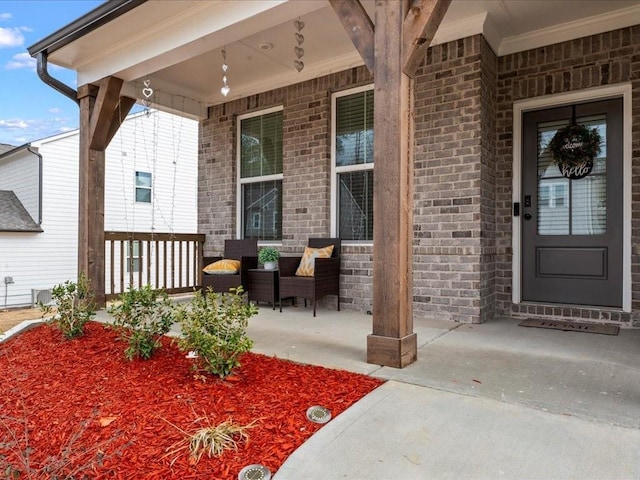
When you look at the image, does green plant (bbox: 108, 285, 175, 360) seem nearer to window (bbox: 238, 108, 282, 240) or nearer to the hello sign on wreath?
window (bbox: 238, 108, 282, 240)

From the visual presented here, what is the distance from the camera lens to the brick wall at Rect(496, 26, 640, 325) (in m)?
3.79

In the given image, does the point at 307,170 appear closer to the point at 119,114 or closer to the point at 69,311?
the point at 119,114

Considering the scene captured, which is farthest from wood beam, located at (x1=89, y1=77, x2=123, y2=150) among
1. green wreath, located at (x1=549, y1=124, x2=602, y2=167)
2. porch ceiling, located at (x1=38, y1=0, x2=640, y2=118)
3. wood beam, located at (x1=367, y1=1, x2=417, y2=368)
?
green wreath, located at (x1=549, y1=124, x2=602, y2=167)

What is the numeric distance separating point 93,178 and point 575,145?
200 inches

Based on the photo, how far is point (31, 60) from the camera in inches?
185

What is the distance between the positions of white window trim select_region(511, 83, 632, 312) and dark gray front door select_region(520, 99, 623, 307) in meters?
0.05

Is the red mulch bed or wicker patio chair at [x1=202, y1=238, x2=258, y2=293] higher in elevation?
wicker patio chair at [x1=202, y1=238, x2=258, y2=293]

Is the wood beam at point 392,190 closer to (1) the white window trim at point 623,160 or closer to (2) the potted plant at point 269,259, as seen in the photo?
(1) the white window trim at point 623,160

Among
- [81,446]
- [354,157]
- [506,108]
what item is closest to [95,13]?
[354,157]

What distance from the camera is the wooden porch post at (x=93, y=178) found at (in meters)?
4.77

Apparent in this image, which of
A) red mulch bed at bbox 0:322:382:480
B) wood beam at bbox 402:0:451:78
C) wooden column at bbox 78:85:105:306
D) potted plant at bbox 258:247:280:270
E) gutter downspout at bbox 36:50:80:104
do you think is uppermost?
gutter downspout at bbox 36:50:80:104

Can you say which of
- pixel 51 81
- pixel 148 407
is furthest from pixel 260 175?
→ pixel 148 407

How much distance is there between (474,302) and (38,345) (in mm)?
3736

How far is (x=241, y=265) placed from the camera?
4.85 meters
